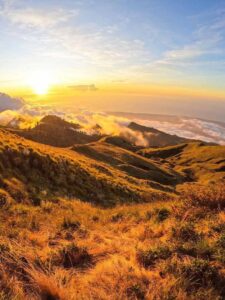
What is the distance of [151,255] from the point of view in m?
6.94

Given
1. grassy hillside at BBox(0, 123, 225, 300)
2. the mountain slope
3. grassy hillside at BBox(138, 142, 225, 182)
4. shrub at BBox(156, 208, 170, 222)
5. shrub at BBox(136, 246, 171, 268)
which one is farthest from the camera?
grassy hillside at BBox(138, 142, 225, 182)

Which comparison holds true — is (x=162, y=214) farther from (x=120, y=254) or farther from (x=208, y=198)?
(x=120, y=254)

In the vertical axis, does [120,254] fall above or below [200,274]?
below

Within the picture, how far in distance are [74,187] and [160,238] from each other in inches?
517

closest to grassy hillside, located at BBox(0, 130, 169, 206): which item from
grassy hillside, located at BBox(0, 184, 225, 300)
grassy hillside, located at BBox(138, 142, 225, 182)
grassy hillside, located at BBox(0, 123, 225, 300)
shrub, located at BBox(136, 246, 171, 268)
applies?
grassy hillside, located at BBox(0, 123, 225, 300)

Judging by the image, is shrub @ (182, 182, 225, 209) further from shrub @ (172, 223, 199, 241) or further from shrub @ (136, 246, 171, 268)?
shrub @ (136, 246, 171, 268)

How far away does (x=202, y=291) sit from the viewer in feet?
17.9

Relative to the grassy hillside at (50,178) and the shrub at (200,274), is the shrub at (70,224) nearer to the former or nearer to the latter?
the shrub at (200,274)

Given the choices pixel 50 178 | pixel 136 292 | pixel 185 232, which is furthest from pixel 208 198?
pixel 50 178

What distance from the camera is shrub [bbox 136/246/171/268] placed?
6762 mm

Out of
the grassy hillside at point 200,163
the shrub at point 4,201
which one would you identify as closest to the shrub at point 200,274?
the shrub at point 4,201

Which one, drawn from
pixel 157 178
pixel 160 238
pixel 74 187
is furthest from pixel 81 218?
pixel 157 178

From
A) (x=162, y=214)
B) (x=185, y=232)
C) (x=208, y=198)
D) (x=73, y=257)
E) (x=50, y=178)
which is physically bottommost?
(x=50, y=178)

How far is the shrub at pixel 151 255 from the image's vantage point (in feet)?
22.2
